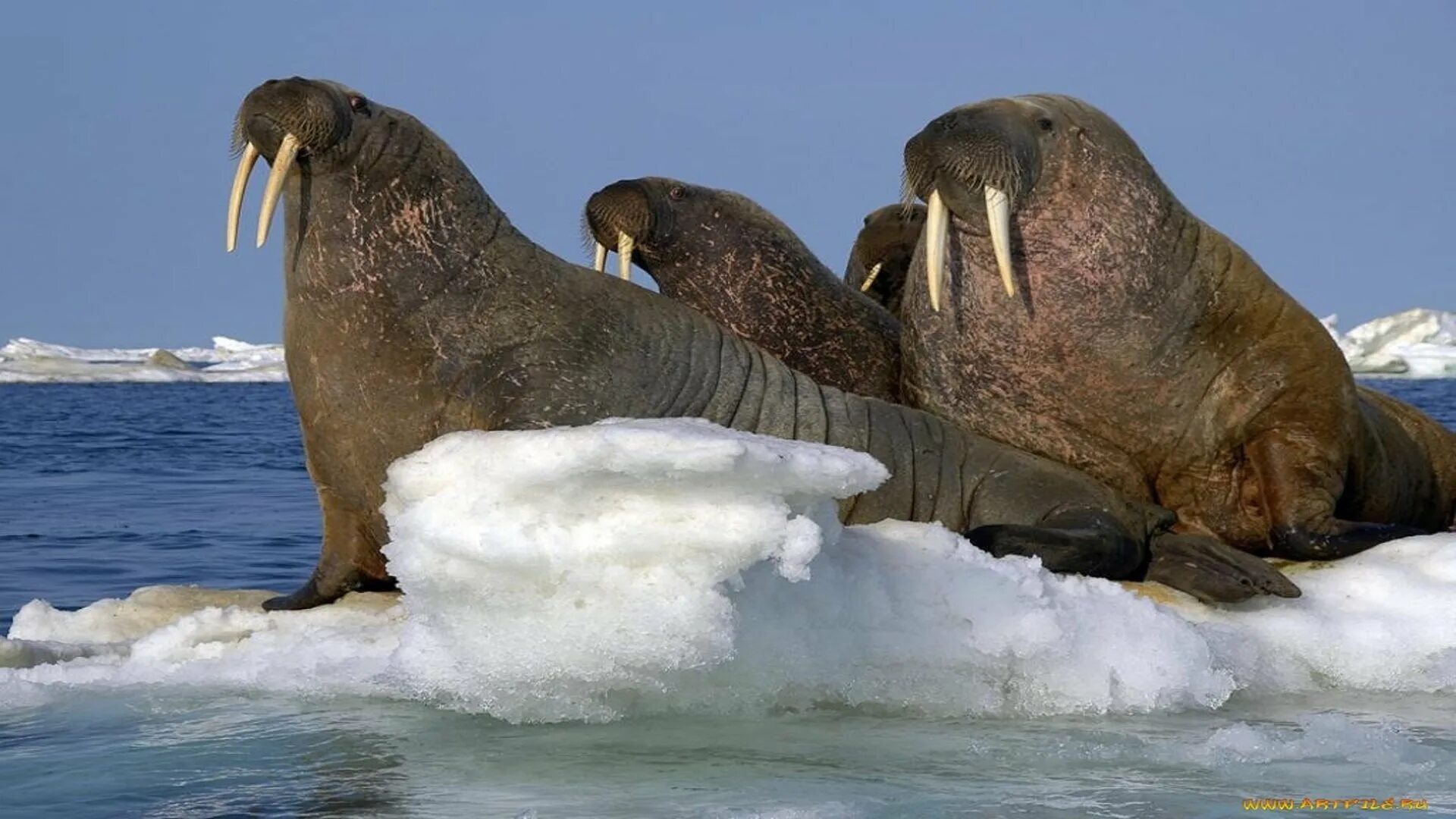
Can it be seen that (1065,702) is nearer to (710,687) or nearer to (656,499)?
(710,687)

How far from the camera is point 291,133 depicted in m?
6.68

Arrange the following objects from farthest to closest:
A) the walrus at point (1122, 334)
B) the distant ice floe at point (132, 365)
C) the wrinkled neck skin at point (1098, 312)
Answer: the distant ice floe at point (132, 365) < the wrinkled neck skin at point (1098, 312) < the walrus at point (1122, 334)

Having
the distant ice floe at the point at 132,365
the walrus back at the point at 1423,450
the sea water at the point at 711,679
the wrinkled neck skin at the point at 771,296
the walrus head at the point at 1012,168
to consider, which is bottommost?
the sea water at the point at 711,679

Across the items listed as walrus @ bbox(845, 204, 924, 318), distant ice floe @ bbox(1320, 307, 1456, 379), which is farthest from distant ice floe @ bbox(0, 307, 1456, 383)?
walrus @ bbox(845, 204, 924, 318)

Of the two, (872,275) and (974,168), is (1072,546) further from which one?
(872,275)

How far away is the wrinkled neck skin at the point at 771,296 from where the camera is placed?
27.4 feet

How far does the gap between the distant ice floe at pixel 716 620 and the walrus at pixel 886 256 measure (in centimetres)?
363

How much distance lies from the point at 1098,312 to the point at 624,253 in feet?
6.94

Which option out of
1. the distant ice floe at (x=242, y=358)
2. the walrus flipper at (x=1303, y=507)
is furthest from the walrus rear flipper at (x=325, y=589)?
the distant ice floe at (x=242, y=358)

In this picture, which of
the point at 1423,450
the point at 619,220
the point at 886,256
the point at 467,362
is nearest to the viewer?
the point at 467,362

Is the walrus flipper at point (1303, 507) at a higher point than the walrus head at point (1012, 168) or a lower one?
lower

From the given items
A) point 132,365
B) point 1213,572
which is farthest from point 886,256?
point 132,365

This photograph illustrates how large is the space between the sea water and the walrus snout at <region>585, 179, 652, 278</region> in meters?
2.47

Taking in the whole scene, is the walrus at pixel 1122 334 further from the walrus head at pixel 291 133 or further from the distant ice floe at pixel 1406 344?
the distant ice floe at pixel 1406 344
